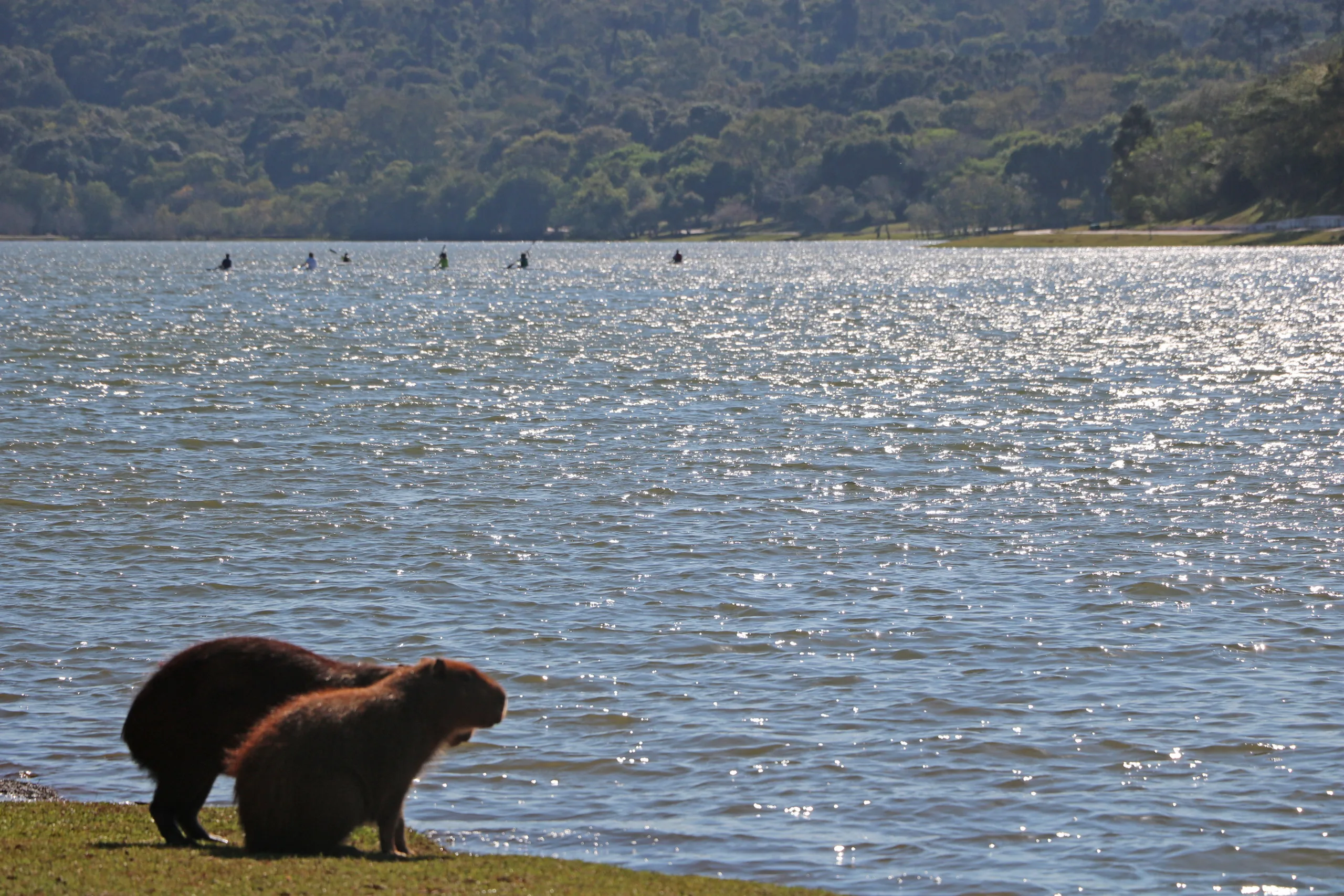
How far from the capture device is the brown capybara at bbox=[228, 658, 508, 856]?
9484mm

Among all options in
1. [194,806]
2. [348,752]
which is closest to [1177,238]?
[194,806]

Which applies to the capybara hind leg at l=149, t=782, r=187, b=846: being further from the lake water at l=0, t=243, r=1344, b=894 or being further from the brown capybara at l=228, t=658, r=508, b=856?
the lake water at l=0, t=243, r=1344, b=894

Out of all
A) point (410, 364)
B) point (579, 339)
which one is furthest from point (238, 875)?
point (579, 339)

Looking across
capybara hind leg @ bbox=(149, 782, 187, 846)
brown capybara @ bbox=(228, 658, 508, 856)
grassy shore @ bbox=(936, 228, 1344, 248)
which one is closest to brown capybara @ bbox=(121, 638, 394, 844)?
capybara hind leg @ bbox=(149, 782, 187, 846)

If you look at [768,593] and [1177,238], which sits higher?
[1177,238]

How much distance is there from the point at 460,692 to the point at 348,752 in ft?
2.27

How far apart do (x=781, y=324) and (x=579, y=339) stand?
1167 centimetres

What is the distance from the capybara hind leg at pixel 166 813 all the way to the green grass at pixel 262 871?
0.09 meters

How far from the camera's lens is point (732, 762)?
506 inches

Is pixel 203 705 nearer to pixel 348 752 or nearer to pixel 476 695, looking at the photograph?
pixel 348 752

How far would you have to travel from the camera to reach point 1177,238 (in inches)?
6663

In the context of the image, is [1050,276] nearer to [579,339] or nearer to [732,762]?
[579,339]

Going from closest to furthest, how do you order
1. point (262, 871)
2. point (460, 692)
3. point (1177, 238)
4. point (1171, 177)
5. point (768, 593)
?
point (262, 871) < point (460, 692) < point (768, 593) < point (1177, 238) < point (1171, 177)

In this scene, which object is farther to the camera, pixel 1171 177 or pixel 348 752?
pixel 1171 177
